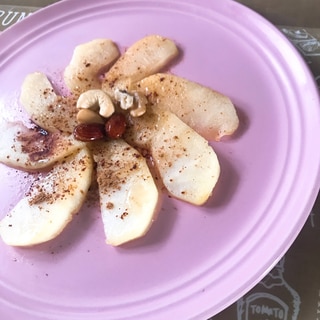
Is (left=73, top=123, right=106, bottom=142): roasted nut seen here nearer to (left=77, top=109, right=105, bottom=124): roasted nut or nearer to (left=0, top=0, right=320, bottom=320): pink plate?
(left=77, top=109, right=105, bottom=124): roasted nut

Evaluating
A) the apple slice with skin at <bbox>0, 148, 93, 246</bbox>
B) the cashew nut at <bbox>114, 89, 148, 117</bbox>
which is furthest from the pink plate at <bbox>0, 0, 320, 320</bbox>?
the cashew nut at <bbox>114, 89, 148, 117</bbox>

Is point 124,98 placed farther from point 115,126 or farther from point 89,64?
point 89,64

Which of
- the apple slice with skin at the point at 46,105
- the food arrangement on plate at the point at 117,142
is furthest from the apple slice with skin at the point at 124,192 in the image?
the apple slice with skin at the point at 46,105

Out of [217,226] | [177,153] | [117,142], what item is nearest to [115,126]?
[117,142]

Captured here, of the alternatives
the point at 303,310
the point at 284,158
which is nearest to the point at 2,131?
the point at 284,158

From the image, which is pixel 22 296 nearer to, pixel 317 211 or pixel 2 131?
pixel 2 131

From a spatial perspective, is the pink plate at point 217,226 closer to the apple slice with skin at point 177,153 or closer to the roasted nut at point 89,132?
the apple slice with skin at point 177,153
